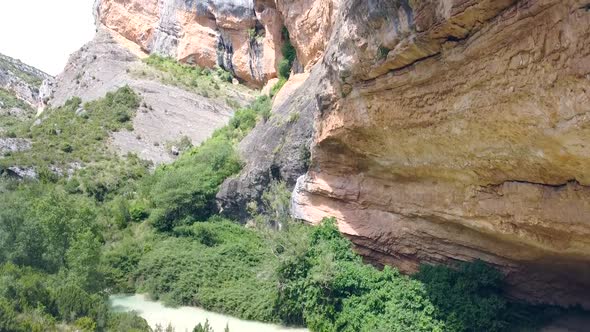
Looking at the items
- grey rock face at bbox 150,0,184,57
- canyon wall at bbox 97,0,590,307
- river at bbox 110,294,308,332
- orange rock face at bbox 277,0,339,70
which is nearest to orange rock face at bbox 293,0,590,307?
canyon wall at bbox 97,0,590,307

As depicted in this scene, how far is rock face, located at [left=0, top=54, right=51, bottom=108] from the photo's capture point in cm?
7956

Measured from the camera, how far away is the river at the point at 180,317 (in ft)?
50.0

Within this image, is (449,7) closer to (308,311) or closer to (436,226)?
(436,226)

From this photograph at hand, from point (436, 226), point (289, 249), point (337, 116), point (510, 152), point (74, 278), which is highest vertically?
point (337, 116)

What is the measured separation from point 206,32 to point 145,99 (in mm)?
9259

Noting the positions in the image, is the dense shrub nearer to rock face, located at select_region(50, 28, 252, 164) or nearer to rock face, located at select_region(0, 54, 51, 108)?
rock face, located at select_region(50, 28, 252, 164)

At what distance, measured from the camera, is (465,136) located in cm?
1066

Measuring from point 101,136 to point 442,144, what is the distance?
31.6m

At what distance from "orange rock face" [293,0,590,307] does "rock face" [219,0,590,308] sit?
3 centimetres

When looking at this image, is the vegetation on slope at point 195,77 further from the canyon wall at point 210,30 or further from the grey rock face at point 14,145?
the grey rock face at point 14,145

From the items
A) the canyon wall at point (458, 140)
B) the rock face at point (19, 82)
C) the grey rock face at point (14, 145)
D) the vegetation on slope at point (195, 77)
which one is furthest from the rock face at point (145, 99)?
the rock face at point (19, 82)

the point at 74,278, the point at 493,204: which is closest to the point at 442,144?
the point at 493,204

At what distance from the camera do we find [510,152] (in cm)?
983

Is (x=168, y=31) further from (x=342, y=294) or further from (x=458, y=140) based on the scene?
(x=458, y=140)
